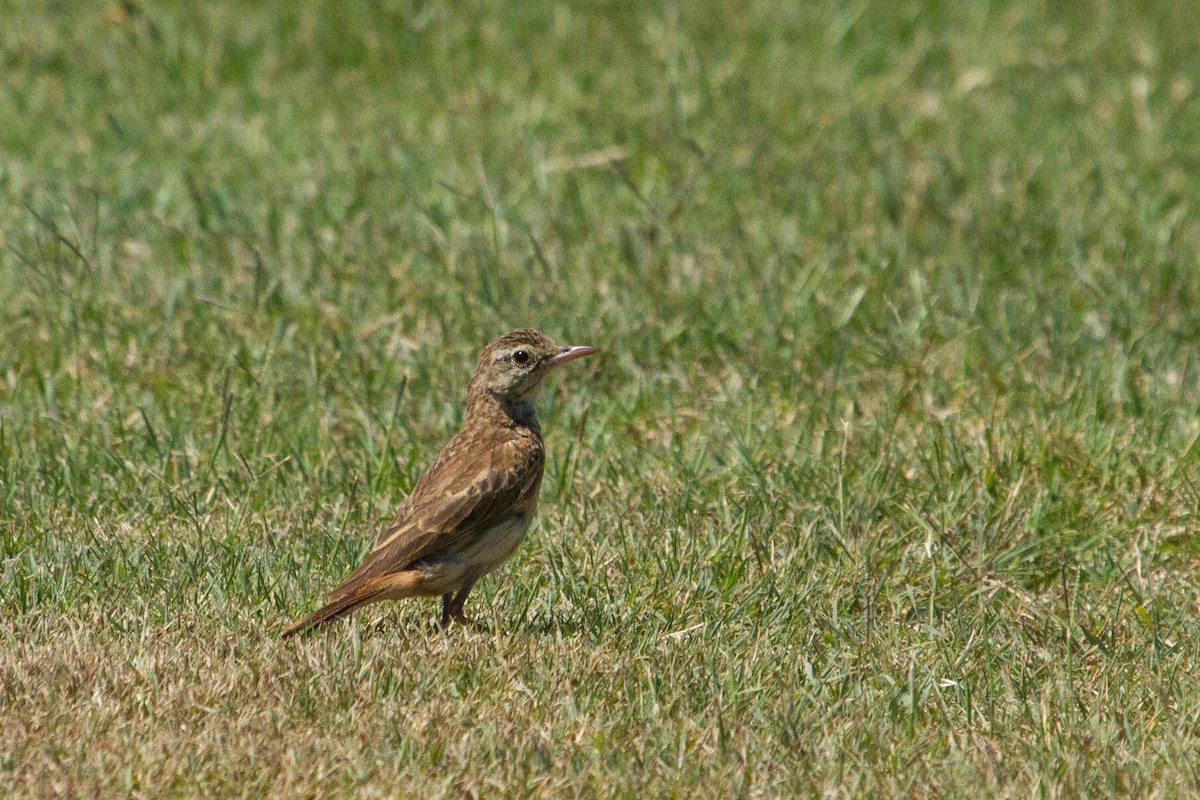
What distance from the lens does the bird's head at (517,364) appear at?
6578 mm

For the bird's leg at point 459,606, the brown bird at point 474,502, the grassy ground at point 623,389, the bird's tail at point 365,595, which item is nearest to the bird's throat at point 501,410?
the brown bird at point 474,502

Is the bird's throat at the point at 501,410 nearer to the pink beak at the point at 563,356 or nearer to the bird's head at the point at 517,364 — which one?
the bird's head at the point at 517,364

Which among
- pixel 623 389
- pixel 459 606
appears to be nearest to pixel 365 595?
pixel 459 606

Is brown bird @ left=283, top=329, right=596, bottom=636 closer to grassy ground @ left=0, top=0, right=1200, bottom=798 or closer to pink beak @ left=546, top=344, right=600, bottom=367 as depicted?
pink beak @ left=546, top=344, right=600, bottom=367

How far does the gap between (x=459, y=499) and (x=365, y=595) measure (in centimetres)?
52

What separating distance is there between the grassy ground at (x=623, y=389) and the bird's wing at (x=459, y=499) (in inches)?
10.6

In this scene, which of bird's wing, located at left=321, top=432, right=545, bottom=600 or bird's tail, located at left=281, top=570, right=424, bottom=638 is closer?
bird's tail, located at left=281, top=570, right=424, bottom=638

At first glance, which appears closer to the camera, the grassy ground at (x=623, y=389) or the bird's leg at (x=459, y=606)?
the grassy ground at (x=623, y=389)

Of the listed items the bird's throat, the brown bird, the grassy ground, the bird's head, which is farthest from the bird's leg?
the bird's head

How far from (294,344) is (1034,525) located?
11.0 ft

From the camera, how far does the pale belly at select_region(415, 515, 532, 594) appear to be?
19.2 feet

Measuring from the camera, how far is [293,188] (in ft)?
31.9

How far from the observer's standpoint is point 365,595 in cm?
562

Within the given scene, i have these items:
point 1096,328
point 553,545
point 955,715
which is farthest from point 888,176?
point 955,715
